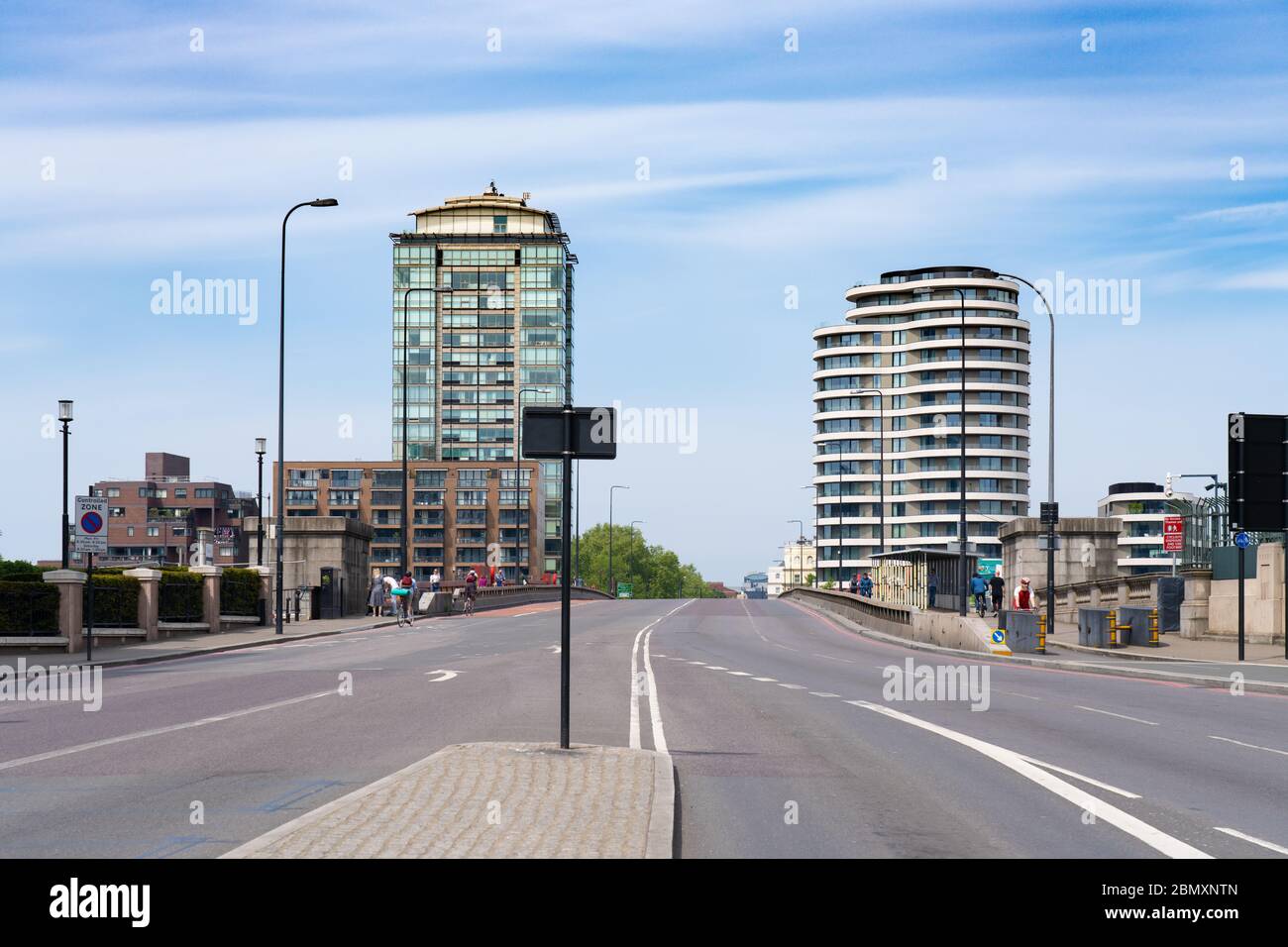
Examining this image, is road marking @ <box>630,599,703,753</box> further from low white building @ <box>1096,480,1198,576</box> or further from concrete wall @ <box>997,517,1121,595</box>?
low white building @ <box>1096,480,1198,576</box>

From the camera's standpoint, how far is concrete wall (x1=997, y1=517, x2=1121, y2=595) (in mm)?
47344

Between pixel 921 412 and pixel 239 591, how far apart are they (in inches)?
4776

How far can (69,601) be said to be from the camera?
30.0 meters

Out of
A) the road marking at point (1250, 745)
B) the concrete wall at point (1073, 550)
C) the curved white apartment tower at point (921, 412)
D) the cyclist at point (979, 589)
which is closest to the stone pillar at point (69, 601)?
the road marking at point (1250, 745)

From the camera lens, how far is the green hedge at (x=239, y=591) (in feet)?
132

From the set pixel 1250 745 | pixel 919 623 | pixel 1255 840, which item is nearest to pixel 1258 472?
pixel 919 623

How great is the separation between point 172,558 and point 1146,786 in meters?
184

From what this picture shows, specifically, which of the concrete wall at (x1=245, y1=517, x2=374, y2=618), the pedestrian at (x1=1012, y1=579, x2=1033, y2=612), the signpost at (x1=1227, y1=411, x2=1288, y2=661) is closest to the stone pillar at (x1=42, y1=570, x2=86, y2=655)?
the concrete wall at (x1=245, y1=517, x2=374, y2=618)

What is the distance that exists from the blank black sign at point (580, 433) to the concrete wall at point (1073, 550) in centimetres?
3801

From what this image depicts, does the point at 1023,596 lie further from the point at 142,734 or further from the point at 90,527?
the point at 142,734

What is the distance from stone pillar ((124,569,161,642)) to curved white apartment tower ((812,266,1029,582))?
377ft
